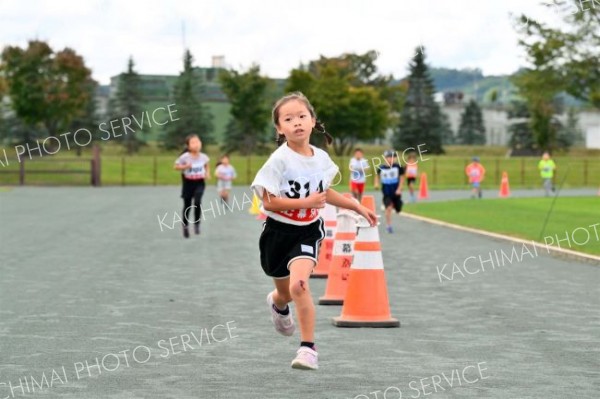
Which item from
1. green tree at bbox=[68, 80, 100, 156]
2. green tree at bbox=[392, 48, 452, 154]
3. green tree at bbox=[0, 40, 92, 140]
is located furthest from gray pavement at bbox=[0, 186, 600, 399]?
green tree at bbox=[392, 48, 452, 154]

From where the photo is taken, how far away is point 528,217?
2847 cm

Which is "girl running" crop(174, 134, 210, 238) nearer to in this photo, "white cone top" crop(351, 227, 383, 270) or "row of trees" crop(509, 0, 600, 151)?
"white cone top" crop(351, 227, 383, 270)

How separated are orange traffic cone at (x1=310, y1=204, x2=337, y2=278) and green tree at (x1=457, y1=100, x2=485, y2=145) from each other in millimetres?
142345

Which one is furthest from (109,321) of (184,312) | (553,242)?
(553,242)

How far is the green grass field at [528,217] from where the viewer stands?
68.8 ft

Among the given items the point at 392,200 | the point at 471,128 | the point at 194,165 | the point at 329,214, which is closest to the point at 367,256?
the point at 329,214

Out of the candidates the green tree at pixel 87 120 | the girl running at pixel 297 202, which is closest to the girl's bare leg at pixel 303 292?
the girl running at pixel 297 202

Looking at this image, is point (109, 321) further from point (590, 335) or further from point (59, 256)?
point (59, 256)

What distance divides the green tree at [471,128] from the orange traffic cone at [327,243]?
467ft

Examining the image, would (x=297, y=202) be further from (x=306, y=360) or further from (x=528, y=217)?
(x=528, y=217)

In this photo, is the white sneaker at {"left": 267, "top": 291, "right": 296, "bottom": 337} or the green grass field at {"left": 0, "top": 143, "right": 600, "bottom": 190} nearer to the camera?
the white sneaker at {"left": 267, "top": 291, "right": 296, "bottom": 337}

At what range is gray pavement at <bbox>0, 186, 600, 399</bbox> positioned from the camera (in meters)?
7.21

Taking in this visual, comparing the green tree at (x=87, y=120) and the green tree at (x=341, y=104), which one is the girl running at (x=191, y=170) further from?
the green tree at (x=87, y=120)

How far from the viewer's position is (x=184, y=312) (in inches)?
431
